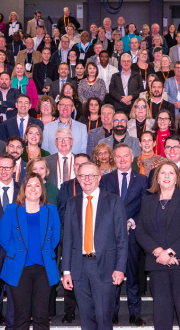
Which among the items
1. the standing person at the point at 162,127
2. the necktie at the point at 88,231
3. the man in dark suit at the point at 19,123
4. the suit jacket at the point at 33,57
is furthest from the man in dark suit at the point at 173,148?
the suit jacket at the point at 33,57

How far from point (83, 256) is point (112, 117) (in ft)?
9.67

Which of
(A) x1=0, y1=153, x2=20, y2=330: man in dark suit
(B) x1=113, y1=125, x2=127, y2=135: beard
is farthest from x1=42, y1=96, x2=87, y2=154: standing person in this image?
(A) x1=0, y1=153, x2=20, y2=330: man in dark suit

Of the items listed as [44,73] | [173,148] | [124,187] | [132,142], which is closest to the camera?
[124,187]

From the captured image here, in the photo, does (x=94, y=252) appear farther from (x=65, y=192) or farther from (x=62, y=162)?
(x=62, y=162)

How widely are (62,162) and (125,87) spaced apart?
3190mm

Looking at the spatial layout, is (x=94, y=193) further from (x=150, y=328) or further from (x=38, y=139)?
(x=38, y=139)

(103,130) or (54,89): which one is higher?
(54,89)

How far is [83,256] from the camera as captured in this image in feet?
11.1

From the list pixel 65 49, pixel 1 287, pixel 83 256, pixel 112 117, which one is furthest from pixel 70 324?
pixel 65 49

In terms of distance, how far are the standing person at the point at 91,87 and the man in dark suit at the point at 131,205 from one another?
311 cm

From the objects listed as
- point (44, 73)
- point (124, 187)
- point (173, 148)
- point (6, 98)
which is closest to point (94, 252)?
point (124, 187)

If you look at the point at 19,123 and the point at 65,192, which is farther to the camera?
the point at 19,123

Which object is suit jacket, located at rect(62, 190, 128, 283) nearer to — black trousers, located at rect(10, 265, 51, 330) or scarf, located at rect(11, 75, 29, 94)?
black trousers, located at rect(10, 265, 51, 330)

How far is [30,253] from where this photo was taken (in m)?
3.41
